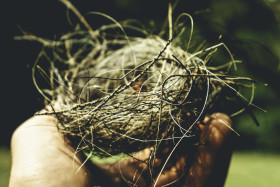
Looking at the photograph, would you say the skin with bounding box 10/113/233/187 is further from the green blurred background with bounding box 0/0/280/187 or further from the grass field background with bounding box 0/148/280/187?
the grass field background with bounding box 0/148/280/187

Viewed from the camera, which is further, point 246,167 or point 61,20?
point 246,167

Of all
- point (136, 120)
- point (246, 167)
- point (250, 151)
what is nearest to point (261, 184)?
point (246, 167)

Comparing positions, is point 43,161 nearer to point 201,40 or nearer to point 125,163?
point 125,163

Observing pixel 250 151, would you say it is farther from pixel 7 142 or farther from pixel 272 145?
pixel 7 142

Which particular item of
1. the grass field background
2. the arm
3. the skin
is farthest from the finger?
the grass field background

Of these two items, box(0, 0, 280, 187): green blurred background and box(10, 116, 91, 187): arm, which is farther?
box(0, 0, 280, 187): green blurred background

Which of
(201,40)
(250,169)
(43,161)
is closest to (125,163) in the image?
(43,161)
